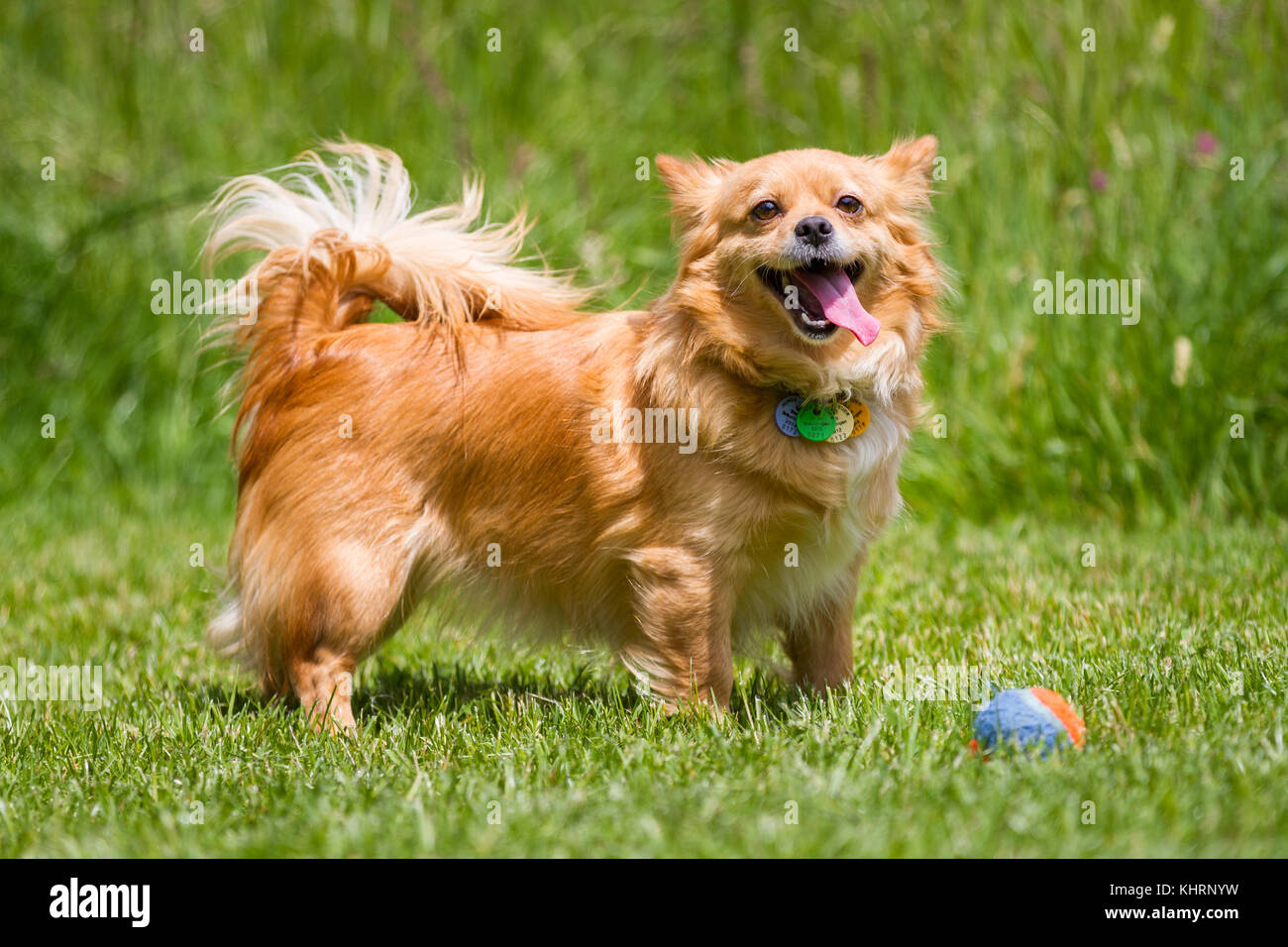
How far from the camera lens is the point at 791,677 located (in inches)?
148

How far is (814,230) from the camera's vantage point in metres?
3.21

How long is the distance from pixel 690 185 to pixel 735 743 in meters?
1.49

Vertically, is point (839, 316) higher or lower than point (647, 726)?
higher

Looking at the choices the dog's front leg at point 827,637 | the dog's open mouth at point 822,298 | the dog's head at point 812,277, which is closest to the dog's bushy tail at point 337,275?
the dog's head at point 812,277

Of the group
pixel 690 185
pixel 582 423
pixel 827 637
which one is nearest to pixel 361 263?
pixel 582 423

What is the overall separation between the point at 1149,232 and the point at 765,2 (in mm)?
2778

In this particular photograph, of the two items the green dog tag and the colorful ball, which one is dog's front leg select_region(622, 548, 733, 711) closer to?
the green dog tag

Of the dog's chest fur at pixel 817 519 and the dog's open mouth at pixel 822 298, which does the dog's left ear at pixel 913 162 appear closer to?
the dog's open mouth at pixel 822 298

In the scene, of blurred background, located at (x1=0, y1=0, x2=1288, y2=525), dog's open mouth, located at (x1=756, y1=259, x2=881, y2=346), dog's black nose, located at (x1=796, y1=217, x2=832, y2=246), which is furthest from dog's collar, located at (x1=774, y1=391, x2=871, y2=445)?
blurred background, located at (x1=0, y1=0, x2=1288, y2=525)

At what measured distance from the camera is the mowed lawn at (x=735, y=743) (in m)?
2.45

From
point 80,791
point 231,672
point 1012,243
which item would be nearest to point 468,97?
point 1012,243

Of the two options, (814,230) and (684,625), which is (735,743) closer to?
(684,625)

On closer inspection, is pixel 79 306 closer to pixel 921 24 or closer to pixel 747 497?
pixel 921 24

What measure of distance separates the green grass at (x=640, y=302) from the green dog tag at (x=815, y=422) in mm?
680
